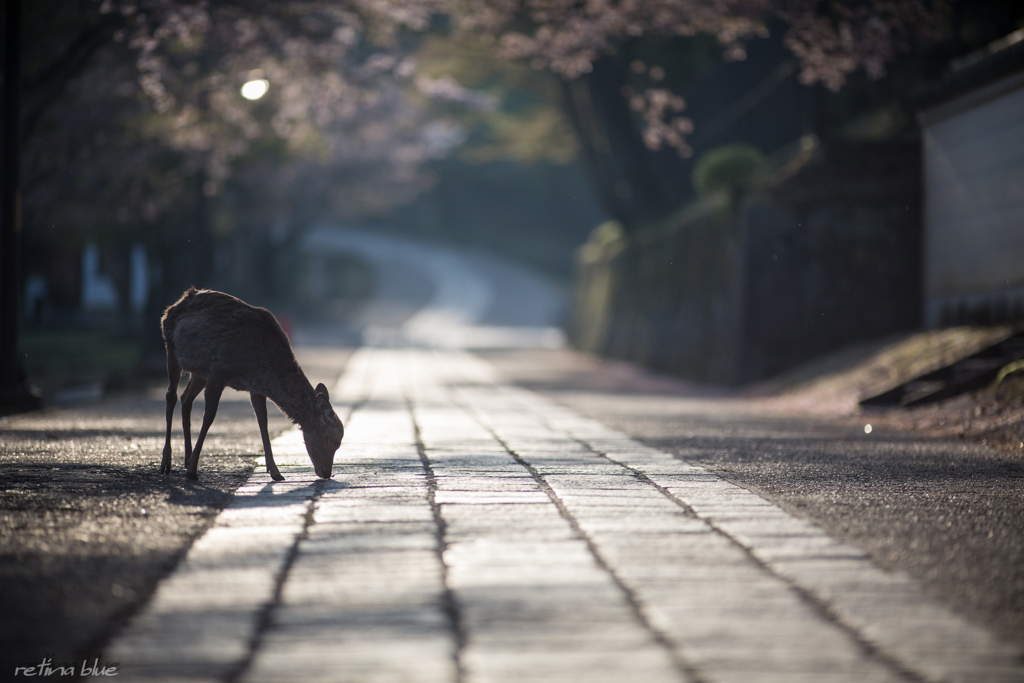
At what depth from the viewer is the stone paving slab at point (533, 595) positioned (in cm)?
295

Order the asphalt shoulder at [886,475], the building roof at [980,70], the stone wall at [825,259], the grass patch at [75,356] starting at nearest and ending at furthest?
the asphalt shoulder at [886,475] → the building roof at [980,70] → the stone wall at [825,259] → the grass patch at [75,356]

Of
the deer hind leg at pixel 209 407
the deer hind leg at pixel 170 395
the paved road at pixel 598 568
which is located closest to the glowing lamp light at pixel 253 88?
the paved road at pixel 598 568

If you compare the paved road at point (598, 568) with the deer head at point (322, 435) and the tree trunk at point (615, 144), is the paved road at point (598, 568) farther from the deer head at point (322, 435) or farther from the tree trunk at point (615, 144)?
the tree trunk at point (615, 144)

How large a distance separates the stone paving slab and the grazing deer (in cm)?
32

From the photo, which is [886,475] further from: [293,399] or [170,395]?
[170,395]

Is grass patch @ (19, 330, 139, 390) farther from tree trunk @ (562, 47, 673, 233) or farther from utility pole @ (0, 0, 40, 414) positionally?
tree trunk @ (562, 47, 673, 233)

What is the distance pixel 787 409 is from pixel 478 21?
9.23 metres

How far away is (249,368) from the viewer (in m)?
6.33

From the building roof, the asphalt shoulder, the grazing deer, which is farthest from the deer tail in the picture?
→ the building roof

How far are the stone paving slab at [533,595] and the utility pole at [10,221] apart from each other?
629 centimetres

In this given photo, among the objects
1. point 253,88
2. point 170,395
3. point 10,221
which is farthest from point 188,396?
point 253,88

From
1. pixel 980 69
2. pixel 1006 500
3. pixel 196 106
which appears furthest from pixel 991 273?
pixel 196 106

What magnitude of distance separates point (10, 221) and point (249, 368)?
6396 mm

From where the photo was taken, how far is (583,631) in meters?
3.25
